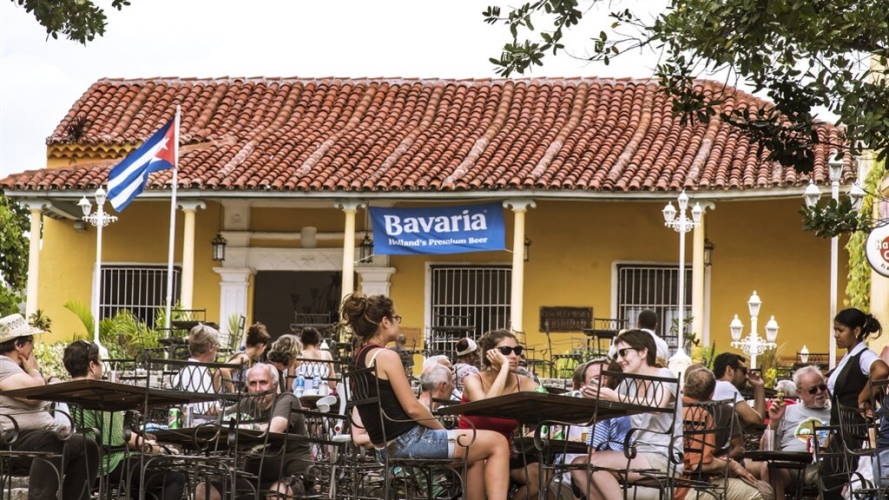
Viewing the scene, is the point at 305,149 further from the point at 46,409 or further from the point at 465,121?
the point at 46,409

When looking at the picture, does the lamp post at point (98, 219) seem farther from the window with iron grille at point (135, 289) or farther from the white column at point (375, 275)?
the white column at point (375, 275)

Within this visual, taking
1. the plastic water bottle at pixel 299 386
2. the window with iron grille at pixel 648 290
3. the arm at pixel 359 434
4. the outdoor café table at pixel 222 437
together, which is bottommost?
the outdoor café table at pixel 222 437

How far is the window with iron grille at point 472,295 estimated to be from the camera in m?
23.1

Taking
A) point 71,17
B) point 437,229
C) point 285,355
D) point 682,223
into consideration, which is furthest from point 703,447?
point 437,229

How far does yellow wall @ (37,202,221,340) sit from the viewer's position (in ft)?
77.7

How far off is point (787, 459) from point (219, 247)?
48.5 ft

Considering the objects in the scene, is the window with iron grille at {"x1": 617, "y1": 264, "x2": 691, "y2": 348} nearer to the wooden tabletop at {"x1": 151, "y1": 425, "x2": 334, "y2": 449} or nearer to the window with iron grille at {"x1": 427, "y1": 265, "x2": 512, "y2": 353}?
the window with iron grille at {"x1": 427, "y1": 265, "x2": 512, "y2": 353}

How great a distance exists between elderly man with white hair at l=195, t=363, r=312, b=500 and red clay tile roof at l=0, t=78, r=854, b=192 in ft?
39.4

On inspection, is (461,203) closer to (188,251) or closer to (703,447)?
(188,251)

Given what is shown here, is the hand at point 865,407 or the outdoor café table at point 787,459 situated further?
the outdoor café table at point 787,459

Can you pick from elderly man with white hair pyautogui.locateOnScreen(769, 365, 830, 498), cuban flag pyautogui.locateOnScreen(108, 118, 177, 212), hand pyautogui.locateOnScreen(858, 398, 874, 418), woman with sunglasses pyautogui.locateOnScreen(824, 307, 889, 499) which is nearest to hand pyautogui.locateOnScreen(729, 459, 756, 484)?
woman with sunglasses pyautogui.locateOnScreen(824, 307, 889, 499)

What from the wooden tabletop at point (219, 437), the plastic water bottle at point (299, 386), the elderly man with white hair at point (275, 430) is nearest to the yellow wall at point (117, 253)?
the plastic water bottle at point (299, 386)

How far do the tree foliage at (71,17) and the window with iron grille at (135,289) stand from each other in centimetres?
1248

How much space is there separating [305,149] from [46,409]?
15232 mm
